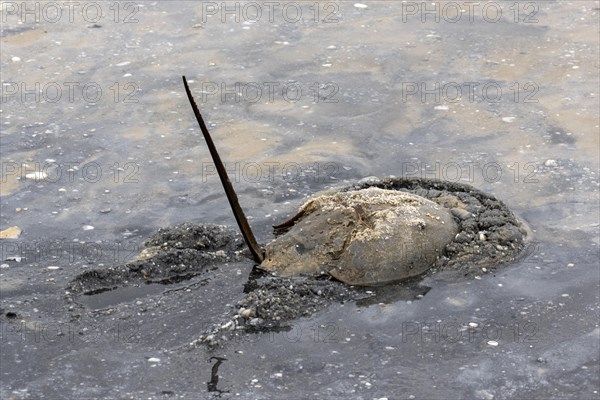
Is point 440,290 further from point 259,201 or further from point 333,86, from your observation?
point 333,86

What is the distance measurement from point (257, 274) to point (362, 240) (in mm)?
598

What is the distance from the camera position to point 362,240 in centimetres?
502

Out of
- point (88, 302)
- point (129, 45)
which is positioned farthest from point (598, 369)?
point (129, 45)

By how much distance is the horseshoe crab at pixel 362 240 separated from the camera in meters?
5.00
